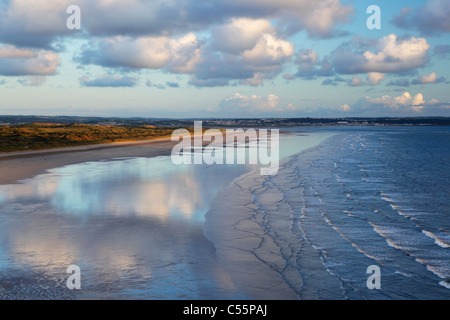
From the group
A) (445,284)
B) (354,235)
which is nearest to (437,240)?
(354,235)

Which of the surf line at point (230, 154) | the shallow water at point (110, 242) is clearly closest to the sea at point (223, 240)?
the shallow water at point (110, 242)

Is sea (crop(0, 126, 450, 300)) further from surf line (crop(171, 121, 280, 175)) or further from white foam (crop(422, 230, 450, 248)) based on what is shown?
surf line (crop(171, 121, 280, 175))

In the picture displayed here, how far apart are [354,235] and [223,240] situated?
404 centimetres

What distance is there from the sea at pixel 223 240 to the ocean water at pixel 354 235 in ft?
0.14

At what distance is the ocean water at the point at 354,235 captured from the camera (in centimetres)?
872

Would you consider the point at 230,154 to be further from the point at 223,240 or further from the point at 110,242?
the point at 110,242

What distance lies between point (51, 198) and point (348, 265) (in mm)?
13042

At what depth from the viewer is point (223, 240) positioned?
1183cm

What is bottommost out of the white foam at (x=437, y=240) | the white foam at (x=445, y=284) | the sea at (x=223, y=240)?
the white foam at (x=437, y=240)

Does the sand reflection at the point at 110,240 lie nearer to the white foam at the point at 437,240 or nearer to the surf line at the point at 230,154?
the white foam at the point at 437,240

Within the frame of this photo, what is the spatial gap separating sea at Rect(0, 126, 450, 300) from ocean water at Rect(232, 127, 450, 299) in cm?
4

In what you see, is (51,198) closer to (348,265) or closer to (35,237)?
(35,237)

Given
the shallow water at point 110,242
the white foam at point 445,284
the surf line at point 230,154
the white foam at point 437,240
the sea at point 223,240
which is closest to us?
the shallow water at point 110,242
